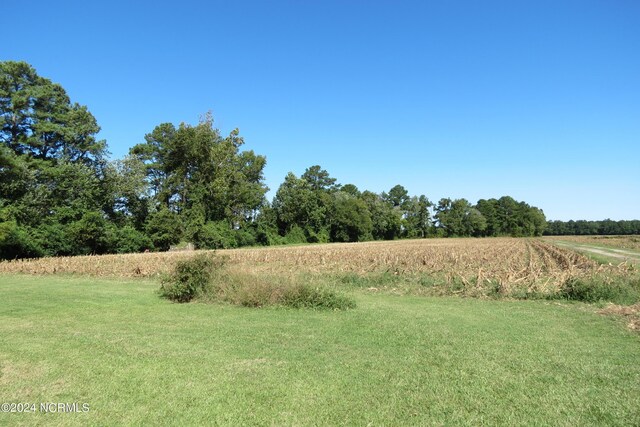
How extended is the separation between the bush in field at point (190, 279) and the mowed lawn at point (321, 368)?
2576 mm

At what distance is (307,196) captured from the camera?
79.8 metres

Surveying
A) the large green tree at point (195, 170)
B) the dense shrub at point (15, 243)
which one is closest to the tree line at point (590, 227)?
the large green tree at point (195, 170)

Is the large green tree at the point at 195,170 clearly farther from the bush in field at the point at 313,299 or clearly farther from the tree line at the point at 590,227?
the tree line at the point at 590,227

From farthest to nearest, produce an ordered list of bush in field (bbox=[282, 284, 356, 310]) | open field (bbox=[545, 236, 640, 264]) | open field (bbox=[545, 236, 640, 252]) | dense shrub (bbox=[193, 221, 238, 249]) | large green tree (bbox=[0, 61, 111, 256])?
open field (bbox=[545, 236, 640, 252])
dense shrub (bbox=[193, 221, 238, 249])
large green tree (bbox=[0, 61, 111, 256])
open field (bbox=[545, 236, 640, 264])
bush in field (bbox=[282, 284, 356, 310])

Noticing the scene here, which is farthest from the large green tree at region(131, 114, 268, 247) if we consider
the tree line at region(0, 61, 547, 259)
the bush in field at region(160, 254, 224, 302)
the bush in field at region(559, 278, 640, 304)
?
the bush in field at region(559, 278, 640, 304)

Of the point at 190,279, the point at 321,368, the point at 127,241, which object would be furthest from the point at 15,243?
the point at 321,368

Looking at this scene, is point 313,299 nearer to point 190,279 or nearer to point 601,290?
point 190,279

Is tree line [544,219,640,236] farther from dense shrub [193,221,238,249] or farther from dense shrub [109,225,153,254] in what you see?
dense shrub [109,225,153,254]

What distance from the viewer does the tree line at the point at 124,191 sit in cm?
3691

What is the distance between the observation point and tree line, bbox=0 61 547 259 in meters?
36.9

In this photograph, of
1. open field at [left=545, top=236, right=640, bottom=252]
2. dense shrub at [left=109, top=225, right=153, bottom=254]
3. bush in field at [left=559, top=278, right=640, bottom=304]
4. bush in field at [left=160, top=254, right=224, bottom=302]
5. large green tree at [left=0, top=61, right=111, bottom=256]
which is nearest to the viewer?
bush in field at [left=559, top=278, right=640, bottom=304]

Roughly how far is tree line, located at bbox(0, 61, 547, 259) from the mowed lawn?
30.3 m

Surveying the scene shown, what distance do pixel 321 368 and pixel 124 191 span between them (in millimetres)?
48261

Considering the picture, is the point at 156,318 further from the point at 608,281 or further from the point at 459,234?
the point at 459,234
